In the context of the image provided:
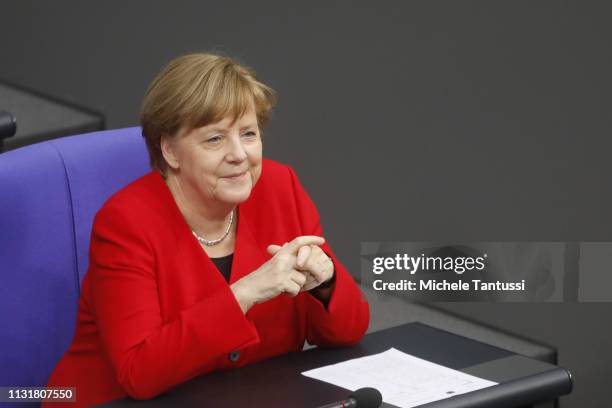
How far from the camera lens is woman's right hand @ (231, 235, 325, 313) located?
6.94 feet

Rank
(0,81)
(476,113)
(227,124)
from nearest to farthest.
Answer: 1. (227,124)
2. (476,113)
3. (0,81)

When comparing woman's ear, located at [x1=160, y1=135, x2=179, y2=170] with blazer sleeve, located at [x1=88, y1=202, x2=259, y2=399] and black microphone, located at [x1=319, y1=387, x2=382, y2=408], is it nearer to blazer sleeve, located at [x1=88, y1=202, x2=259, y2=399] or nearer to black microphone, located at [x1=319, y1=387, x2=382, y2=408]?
blazer sleeve, located at [x1=88, y1=202, x2=259, y2=399]

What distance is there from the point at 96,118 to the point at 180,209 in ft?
5.34

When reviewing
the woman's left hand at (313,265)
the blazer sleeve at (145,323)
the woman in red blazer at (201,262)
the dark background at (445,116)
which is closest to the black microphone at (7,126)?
the dark background at (445,116)

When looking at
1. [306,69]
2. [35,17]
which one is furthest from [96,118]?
[306,69]

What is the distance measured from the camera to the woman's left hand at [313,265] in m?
2.14

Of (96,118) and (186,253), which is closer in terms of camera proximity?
(186,253)

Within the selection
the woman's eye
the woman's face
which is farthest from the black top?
the woman's eye

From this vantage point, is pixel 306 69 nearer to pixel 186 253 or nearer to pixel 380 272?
pixel 380 272

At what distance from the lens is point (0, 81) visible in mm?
4195

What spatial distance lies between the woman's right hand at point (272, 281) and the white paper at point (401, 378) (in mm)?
147

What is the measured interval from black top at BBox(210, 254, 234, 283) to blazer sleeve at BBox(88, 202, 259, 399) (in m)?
0.16

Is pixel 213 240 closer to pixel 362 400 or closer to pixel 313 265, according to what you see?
pixel 313 265

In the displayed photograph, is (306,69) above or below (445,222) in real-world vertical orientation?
above
